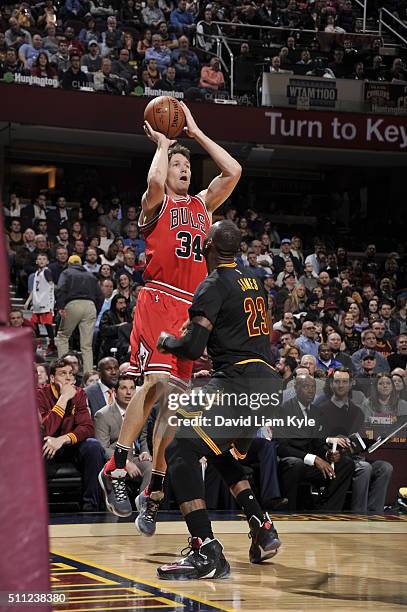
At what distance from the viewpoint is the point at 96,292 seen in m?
14.0

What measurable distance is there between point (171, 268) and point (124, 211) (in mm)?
14760

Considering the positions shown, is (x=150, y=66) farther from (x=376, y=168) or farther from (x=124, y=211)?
(x=376, y=168)

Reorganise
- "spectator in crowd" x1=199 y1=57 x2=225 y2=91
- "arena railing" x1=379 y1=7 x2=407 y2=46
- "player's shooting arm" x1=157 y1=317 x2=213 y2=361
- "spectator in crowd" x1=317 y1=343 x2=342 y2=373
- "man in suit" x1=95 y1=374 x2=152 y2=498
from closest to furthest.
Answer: "player's shooting arm" x1=157 y1=317 x2=213 y2=361, "man in suit" x1=95 y1=374 x2=152 y2=498, "spectator in crowd" x1=317 y1=343 x2=342 y2=373, "spectator in crowd" x1=199 y1=57 x2=225 y2=91, "arena railing" x1=379 y1=7 x2=407 y2=46

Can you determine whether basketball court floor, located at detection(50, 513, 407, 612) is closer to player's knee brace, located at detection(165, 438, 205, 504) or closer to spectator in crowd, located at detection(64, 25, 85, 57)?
player's knee brace, located at detection(165, 438, 205, 504)

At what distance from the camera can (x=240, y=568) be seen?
562 centimetres

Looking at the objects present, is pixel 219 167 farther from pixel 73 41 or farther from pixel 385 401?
pixel 73 41

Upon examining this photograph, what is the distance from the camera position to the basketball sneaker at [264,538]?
18.4 feet

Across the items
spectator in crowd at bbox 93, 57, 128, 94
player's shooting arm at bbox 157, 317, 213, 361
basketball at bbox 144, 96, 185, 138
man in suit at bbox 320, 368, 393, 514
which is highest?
spectator in crowd at bbox 93, 57, 128, 94

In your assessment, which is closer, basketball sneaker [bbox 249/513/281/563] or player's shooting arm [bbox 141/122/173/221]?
basketball sneaker [bbox 249/513/281/563]

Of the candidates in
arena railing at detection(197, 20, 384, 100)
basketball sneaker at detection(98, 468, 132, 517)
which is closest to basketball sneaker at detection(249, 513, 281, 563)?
basketball sneaker at detection(98, 468, 132, 517)

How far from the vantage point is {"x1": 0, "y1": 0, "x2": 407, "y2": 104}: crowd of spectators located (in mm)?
18438

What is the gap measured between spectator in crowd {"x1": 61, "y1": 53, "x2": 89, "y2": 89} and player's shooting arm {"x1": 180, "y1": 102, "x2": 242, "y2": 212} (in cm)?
1258

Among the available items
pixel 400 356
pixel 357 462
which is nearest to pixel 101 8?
pixel 400 356

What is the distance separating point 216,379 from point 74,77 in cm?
1426
